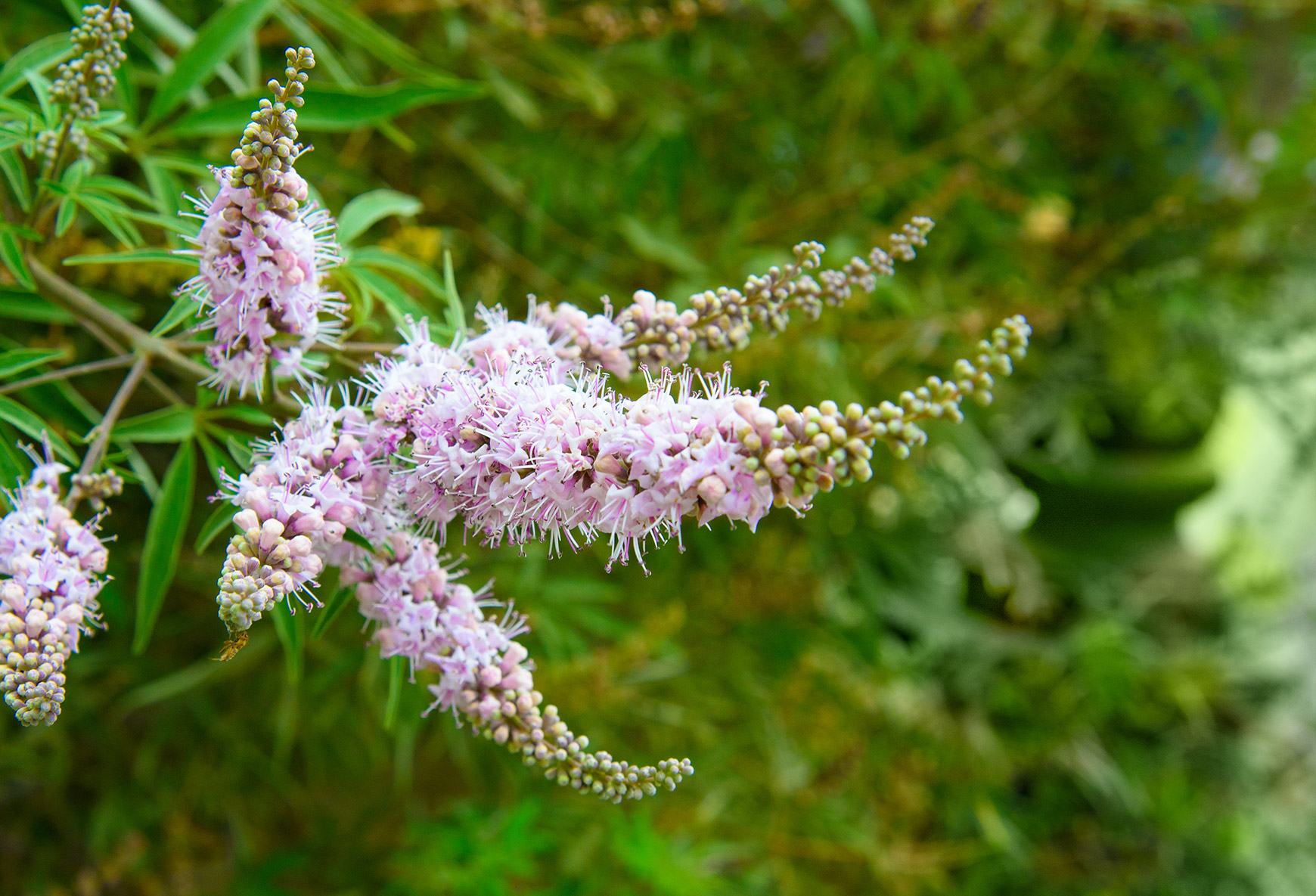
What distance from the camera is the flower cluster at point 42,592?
539 mm

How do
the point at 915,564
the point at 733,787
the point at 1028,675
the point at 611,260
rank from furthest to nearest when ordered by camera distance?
the point at 1028,675, the point at 915,564, the point at 733,787, the point at 611,260

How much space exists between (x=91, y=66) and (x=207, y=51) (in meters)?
0.20

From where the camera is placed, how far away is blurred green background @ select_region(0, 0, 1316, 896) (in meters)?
1.33

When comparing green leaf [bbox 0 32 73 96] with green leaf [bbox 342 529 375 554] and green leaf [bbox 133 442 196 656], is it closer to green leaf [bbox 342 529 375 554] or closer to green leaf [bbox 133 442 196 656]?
green leaf [bbox 133 442 196 656]

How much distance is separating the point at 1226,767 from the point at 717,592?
1628mm

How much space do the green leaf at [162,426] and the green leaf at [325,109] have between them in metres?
0.25

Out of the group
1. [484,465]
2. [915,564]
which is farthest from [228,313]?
[915,564]

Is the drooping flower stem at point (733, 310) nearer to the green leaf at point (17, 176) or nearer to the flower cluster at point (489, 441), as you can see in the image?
the flower cluster at point (489, 441)

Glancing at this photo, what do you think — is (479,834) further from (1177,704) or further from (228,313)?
(1177,704)

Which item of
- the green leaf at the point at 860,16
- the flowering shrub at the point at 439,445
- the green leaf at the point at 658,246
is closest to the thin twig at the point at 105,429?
the flowering shrub at the point at 439,445

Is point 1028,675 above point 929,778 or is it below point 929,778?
above

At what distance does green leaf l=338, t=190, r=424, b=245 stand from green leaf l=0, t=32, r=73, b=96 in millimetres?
238

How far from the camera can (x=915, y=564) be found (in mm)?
1916

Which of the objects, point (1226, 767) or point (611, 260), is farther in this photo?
point (1226, 767)
